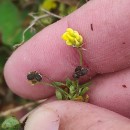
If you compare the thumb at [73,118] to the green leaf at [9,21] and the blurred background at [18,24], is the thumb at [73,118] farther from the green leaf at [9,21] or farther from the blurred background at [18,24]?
the green leaf at [9,21]

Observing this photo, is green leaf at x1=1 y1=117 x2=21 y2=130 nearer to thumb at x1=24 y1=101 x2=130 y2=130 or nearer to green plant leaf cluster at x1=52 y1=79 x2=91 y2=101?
thumb at x1=24 y1=101 x2=130 y2=130

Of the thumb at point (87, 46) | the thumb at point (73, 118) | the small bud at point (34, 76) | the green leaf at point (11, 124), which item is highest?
the thumb at point (87, 46)

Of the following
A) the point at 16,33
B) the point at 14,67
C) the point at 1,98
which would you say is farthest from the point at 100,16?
the point at 1,98

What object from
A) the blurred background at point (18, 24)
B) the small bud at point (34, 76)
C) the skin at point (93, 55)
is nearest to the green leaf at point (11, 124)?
the skin at point (93, 55)

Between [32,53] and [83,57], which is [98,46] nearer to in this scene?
[83,57]

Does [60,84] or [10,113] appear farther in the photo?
[10,113]

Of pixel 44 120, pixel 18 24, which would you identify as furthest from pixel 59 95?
pixel 18 24
